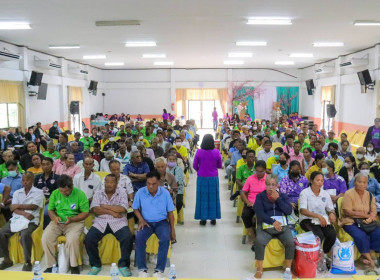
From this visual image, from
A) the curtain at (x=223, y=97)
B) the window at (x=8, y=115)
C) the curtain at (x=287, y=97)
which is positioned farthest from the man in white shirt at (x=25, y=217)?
the curtain at (x=287, y=97)

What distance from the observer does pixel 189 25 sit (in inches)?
329

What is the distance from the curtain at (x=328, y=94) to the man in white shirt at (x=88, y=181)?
13.0m

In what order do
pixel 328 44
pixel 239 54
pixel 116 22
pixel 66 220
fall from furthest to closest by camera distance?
pixel 239 54 < pixel 328 44 < pixel 116 22 < pixel 66 220

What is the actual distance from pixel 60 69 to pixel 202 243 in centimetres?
1195

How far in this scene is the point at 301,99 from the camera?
2139 cm

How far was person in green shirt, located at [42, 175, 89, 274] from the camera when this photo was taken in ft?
13.6

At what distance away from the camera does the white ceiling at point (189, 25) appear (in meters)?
6.47

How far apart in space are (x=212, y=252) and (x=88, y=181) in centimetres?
194

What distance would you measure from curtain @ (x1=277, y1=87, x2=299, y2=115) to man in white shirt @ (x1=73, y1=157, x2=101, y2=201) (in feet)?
58.1

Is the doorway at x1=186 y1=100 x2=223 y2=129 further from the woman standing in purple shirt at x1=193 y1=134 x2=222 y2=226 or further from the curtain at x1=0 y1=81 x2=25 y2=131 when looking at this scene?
the woman standing in purple shirt at x1=193 y1=134 x2=222 y2=226

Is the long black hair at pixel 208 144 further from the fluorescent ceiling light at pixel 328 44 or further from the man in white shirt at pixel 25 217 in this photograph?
the fluorescent ceiling light at pixel 328 44

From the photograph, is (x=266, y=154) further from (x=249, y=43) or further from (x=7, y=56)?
(x=7, y=56)

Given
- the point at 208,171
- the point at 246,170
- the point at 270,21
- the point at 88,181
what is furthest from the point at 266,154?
the point at 88,181

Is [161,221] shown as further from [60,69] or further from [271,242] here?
[60,69]
